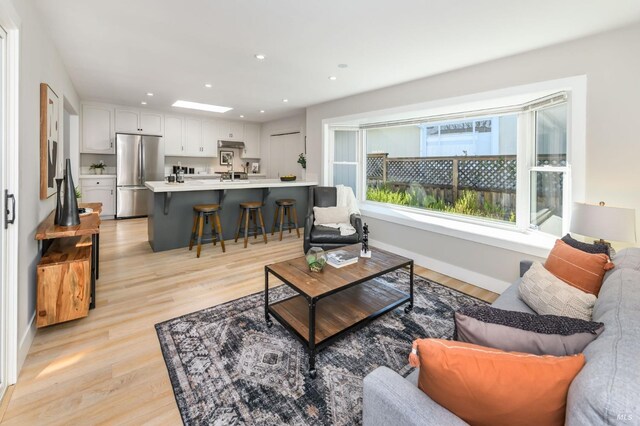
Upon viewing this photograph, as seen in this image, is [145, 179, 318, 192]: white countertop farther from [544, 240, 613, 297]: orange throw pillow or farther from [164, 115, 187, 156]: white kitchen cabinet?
[544, 240, 613, 297]: orange throw pillow

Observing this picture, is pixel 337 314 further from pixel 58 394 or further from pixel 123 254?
pixel 123 254

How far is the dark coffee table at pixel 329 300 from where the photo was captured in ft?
6.36

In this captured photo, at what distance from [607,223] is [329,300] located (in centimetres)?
203

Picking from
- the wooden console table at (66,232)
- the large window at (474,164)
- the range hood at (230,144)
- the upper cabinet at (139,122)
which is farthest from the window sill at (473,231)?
the upper cabinet at (139,122)

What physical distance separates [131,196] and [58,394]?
5.64 meters

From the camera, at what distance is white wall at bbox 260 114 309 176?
6.83m

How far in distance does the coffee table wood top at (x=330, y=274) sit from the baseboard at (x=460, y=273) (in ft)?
4.00

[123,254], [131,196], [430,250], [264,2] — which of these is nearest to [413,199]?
[430,250]

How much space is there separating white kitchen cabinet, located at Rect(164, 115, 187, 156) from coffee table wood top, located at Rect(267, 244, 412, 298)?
585cm

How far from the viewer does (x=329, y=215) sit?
430cm

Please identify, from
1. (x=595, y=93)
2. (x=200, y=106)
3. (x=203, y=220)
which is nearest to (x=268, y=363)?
(x=203, y=220)

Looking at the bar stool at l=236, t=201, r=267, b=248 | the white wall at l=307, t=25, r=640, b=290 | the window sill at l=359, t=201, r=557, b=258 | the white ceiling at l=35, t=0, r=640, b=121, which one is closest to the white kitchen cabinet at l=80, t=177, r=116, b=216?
the white ceiling at l=35, t=0, r=640, b=121

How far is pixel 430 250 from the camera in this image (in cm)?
379

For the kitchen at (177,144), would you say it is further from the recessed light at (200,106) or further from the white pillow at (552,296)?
the white pillow at (552,296)
